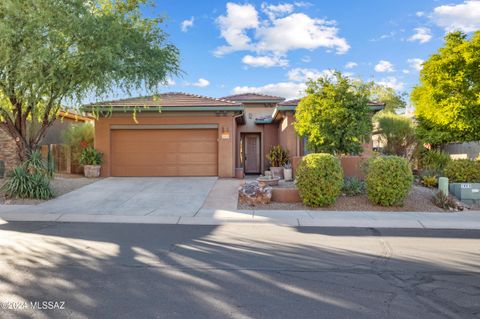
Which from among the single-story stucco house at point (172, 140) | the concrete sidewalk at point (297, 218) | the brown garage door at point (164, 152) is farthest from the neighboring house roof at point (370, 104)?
the concrete sidewalk at point (297, 218)

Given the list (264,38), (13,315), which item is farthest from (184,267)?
(264,38)

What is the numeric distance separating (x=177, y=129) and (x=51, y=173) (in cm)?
592

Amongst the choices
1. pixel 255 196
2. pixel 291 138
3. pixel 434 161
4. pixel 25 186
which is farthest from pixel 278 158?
pixel 25 186

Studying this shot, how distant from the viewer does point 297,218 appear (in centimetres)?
859

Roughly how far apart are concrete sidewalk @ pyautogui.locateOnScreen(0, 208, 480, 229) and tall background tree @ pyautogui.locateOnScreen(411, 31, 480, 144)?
892 cm

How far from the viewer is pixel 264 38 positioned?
57.8 feet

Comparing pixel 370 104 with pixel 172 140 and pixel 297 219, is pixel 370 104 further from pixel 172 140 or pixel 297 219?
pixel 172 140

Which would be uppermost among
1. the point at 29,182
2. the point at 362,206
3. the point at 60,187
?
the point at 29,182

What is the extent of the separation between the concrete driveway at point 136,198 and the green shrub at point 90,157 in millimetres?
1238

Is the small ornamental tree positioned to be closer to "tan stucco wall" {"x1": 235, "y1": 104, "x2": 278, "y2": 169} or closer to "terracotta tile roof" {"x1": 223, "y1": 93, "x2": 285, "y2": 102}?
"tan stucco wall" {"x1": 235, "y1": 104, "x2": 278, "y2": 169}

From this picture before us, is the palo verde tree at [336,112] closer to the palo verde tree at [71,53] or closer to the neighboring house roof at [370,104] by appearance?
the neighboring house roof at [370,104]

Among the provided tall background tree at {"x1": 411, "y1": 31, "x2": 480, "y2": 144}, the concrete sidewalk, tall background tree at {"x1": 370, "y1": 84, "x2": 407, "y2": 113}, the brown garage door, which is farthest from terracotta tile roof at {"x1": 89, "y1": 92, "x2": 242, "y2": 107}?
tall background tree at {"x1": 370, "y1": 84, "x2": 407, "y2": 113}

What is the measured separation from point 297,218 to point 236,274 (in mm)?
4270

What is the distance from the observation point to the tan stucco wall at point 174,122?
1585cm
